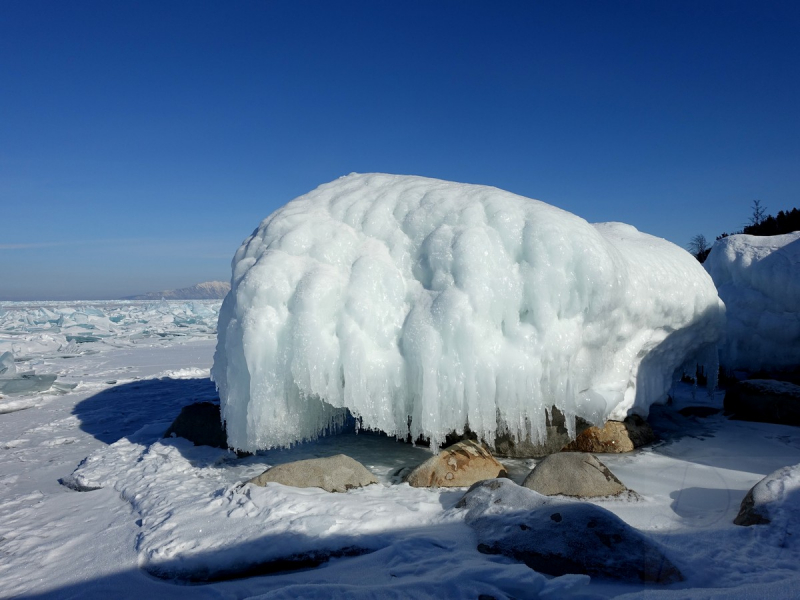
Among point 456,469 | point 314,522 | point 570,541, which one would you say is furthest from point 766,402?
point 314,522

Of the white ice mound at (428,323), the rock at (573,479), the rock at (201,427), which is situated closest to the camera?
the rock at (573,479)

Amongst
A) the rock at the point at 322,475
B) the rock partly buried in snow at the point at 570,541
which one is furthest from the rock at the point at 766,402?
the rock at the point at 322,475

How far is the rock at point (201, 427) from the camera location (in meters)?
5.52

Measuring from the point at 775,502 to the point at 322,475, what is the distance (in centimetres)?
324

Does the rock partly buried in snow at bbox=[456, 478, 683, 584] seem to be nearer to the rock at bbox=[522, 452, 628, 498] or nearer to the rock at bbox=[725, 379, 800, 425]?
the rock at bbox=[522, 452, 628, 498]

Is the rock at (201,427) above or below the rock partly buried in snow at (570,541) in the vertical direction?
below

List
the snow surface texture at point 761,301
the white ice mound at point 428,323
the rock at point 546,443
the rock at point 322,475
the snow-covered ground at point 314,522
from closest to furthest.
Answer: the snow-covered ground at point 314,522
the rock at point 322,475
the white ice mound at point 428,323
the rock at point 546,443
the snow surface texture at point 761,301

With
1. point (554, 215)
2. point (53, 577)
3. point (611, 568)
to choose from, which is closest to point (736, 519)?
point (611, 568)

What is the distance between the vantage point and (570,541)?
107 inches

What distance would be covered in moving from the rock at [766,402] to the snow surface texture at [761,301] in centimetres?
261

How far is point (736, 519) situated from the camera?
319 cm

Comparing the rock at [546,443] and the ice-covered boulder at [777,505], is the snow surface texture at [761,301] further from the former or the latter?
the ice-covered boulder at [777,505]

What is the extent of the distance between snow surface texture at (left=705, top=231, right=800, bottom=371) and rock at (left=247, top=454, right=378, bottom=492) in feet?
25.8

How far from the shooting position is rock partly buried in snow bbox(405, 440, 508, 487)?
4113mm
